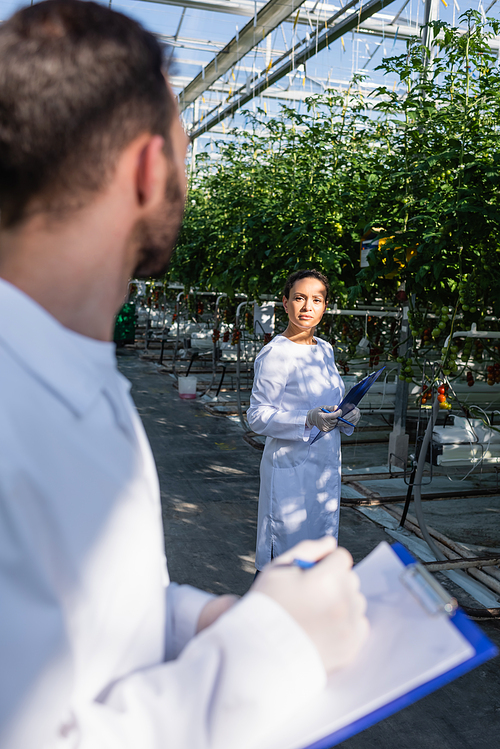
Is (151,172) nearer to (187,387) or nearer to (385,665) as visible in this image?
(385,665)

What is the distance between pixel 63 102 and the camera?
533mm

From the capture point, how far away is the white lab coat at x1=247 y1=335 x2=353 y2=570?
111 inches

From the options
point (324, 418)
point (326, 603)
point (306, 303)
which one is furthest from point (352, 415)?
point (326, 603)

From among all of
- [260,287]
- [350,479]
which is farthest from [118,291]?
[260,287]

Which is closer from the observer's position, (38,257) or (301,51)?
(38,257)

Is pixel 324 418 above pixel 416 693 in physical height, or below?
below

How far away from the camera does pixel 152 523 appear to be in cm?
60

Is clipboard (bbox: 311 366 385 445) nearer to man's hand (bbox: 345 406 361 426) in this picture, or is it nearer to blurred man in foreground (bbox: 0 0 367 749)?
man's hand (bbox: 345 406 361 426)

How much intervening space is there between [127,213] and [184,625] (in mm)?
478

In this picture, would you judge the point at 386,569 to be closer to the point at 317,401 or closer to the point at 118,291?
the point at 118,291

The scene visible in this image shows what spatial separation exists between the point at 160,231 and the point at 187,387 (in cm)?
828

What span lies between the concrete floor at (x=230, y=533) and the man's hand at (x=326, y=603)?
6.20 ft

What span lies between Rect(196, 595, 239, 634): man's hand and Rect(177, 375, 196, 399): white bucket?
8.11 meters

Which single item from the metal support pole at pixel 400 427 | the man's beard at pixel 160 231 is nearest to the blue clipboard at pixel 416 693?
the man's beard at pixel 160 231
